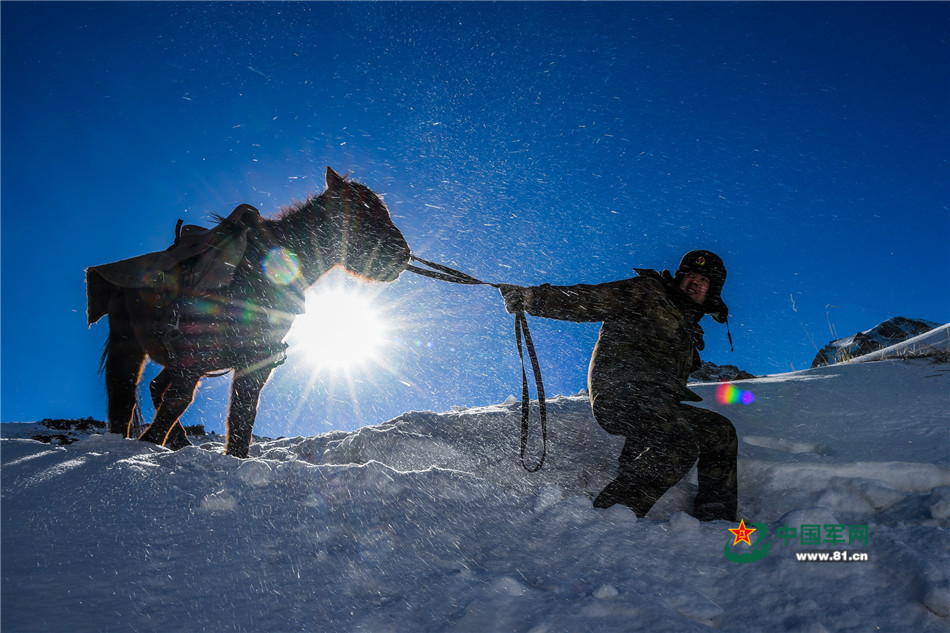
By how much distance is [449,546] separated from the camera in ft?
5.94

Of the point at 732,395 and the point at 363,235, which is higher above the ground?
the point at 363,235

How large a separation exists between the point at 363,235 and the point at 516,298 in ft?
4.26

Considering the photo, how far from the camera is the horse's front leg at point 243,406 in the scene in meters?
3.23

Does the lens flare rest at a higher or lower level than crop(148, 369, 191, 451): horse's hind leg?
higher

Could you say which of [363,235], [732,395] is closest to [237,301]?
[363,235]

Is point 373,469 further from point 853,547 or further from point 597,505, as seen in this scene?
point 853,547

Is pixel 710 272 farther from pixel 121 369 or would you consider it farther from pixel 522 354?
pixel 121 369

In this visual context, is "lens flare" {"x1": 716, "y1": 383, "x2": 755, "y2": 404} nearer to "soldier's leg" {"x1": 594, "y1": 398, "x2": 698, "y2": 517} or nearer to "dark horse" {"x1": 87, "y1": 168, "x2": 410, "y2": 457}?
"soldier's leg" {"x1": 594, "y1": 398, "x2": 698, "y2": 517}

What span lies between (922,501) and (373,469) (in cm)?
247

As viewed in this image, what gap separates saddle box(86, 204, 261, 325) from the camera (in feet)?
10.4

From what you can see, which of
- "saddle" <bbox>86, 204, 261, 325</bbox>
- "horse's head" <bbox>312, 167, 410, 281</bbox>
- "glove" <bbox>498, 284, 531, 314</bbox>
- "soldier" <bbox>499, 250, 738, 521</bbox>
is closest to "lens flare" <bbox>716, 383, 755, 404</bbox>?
"soldier" <bbox>499, 250, 738, 521</bbox>

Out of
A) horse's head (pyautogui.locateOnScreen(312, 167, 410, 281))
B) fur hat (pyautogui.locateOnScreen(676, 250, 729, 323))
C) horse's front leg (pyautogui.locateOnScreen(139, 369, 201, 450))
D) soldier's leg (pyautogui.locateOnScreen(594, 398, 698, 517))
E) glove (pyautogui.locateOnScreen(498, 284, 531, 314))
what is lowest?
soldier's leg (pyautogui.locateOnScreen(594, 398, 698, 517))

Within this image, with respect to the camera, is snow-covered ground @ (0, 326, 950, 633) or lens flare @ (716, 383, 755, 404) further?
lens flare @ (716, 383, 755, 404)

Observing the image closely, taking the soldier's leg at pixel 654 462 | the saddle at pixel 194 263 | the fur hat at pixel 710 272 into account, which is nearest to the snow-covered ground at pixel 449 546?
the soldier's leg at pixel 654 462
